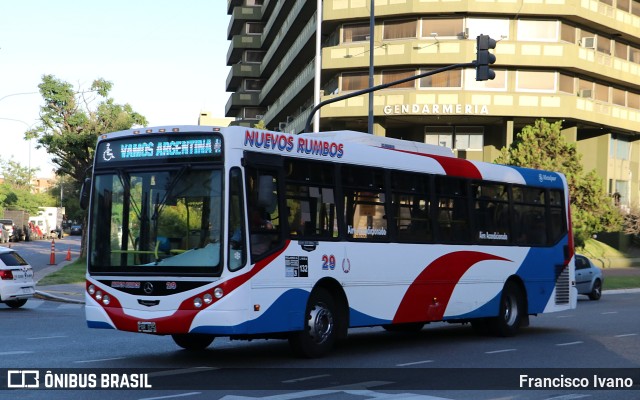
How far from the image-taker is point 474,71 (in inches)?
2296

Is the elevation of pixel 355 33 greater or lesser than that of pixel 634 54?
lesser

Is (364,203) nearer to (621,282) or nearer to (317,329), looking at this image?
(317,329)

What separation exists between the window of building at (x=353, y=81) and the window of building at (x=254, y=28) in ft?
126

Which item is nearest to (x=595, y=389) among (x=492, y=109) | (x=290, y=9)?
(x=492, y=109)

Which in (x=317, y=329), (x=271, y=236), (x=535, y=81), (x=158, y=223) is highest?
(x=535, y=81)

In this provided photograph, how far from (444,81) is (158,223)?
46.8m

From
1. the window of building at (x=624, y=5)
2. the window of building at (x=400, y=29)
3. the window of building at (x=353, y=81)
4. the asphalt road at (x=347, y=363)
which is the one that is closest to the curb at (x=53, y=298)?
the asphalt road at (x=347, y=363)

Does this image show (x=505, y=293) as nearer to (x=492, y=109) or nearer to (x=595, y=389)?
(x=595, y=389)

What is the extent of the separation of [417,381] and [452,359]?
9.13 ft

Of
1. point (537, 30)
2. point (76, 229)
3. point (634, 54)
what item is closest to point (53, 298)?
point (537, 30)

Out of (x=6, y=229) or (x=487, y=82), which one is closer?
(x=487, y=82)

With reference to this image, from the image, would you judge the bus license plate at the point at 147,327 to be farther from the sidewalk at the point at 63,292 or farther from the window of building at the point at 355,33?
the window of building at the point at 355,33

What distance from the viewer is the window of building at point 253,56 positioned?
9681 cm

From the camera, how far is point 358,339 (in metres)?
17.9
